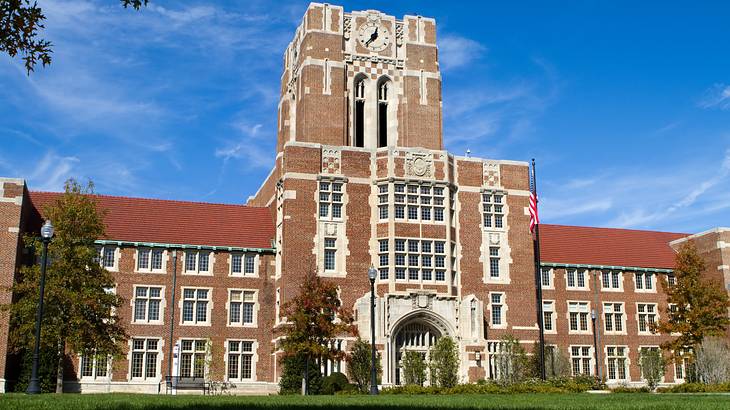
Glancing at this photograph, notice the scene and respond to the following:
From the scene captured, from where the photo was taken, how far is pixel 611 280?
189 ft

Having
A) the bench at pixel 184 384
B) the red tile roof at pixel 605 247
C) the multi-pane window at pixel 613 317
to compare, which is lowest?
the bench at pixel 184 384

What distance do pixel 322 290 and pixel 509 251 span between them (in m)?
15.1

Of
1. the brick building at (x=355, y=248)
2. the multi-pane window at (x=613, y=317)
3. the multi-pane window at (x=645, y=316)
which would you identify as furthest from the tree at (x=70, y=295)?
the multi-pane window at (x=645, y=316)

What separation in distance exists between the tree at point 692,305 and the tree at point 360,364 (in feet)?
68.8

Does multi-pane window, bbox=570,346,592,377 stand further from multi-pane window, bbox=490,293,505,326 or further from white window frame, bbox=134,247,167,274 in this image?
white window frame, bbox=134,247,167,274

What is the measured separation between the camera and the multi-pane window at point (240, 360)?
47469 millimetres

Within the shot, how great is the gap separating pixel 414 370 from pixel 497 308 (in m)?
8.42

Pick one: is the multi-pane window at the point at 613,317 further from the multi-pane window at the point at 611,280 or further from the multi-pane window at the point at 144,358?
the multi-pane window at the point at 144,358

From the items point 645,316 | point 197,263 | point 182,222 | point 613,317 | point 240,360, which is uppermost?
point 182,222

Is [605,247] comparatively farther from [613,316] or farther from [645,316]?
[645,316]

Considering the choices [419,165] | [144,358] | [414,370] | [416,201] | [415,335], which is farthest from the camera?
[419,165]

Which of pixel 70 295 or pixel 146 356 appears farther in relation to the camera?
pixel 146 356

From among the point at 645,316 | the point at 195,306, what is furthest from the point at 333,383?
the point at 645,316

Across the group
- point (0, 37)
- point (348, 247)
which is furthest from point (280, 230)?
point (0, 37)
